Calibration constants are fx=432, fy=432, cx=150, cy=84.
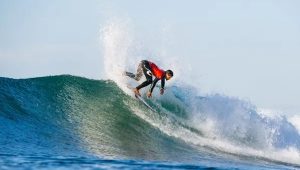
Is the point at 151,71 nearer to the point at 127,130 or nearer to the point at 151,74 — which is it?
the point at 151,74

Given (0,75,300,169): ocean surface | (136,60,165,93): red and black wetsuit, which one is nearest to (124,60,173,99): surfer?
(136,60,165,93): red and black wetsuit

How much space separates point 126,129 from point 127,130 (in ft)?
0.33

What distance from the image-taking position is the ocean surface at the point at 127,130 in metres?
8.31

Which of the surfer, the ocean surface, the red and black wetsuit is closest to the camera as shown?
the ocean surface

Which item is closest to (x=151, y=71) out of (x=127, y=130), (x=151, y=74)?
(x=151, y=74)

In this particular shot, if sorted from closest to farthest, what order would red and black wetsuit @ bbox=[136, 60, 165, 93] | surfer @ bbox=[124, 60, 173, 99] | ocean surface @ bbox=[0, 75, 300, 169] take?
ocean surface @ bbox=[0, 75, 300, 169]
surfer @ bbox=[124, 60, 173, 99]
red and black wetsuit @ bbox=[136, 60, 165, 93]

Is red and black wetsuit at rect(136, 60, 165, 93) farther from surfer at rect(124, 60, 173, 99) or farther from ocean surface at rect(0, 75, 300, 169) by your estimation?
ocean surface at rect(0, 75, 300, 169)

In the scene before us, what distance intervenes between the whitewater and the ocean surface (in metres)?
0.02

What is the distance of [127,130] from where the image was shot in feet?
39.9

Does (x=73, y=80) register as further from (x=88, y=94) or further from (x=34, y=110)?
(x=34, y=110)

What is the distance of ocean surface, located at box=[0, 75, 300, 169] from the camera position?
831 centimetres

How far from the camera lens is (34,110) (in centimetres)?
1198

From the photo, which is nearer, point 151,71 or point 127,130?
point 127,130

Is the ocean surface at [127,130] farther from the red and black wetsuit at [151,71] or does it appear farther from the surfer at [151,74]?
the red and black wetsuit at [151,71]
